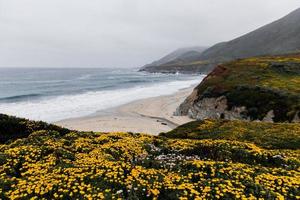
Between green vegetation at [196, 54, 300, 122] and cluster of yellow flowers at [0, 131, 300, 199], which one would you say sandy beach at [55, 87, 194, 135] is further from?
cluster of yellow flowers at [0, 131, 300, 199]

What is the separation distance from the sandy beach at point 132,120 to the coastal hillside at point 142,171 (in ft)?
88.3

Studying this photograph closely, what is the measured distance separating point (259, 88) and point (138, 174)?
42.7m

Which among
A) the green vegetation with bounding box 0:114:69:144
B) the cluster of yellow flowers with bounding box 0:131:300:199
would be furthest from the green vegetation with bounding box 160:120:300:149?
the green vegetation with bounding box 0:114:69:144

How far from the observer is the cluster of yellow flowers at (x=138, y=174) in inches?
432

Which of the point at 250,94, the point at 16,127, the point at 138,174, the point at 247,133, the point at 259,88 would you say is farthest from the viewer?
the point at 259,88

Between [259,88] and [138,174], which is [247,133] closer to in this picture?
[138,174]

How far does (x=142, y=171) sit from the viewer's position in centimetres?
1269

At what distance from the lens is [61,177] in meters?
11.8

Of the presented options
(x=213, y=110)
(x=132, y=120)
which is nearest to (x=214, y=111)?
(x=213, y=110)

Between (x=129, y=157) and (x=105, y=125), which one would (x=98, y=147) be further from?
A: (x=105, y=125)

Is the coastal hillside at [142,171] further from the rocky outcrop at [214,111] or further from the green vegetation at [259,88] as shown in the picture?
the rocky outcrop at [214,111]

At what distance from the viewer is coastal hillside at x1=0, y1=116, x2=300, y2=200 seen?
11.0 m

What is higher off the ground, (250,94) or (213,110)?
(250,94)

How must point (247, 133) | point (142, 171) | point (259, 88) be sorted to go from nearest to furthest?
point (142, 171) → point (247, 133) → point (259, 88)
